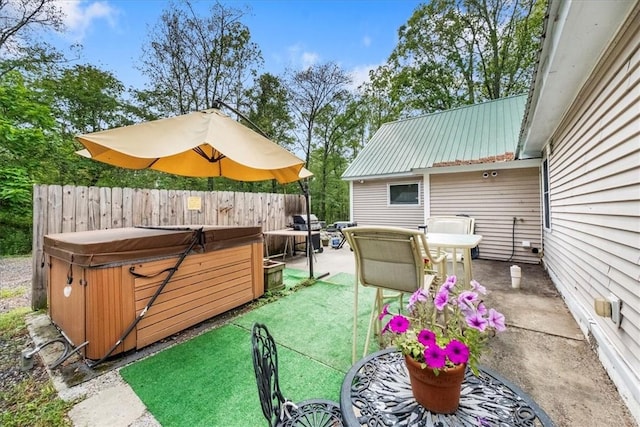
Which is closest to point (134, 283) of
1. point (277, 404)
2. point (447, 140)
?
point (277, 404)

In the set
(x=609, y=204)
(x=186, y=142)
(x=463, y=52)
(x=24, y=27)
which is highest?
(x=463, y=52)

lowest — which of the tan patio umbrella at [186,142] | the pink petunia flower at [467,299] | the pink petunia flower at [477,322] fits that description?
the pink petunia flower at [477,322]

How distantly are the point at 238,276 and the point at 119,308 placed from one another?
4.33ft

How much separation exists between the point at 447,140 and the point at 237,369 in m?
8.69

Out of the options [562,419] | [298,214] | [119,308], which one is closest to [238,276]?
[119,308]

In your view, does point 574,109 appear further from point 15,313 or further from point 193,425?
point 15,313

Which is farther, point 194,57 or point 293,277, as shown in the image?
point 194,57

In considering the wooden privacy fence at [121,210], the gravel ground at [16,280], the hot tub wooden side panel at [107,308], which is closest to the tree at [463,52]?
the wooden privacy fence at [121,210]

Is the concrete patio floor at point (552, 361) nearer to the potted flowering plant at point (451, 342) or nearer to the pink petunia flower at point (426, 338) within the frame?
the potted flowering plant at point (451, 342)

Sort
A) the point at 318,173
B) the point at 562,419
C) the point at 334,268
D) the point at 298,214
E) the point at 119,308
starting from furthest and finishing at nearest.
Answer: the point at 318,173
the point at 298,214
the point at 334,268
the point at 119,308
the point at 562,419

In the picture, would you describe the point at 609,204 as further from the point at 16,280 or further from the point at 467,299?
the point at 16,280

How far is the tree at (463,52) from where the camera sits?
11.6 meters

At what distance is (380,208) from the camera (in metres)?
8.80

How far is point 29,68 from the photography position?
8.58 m
